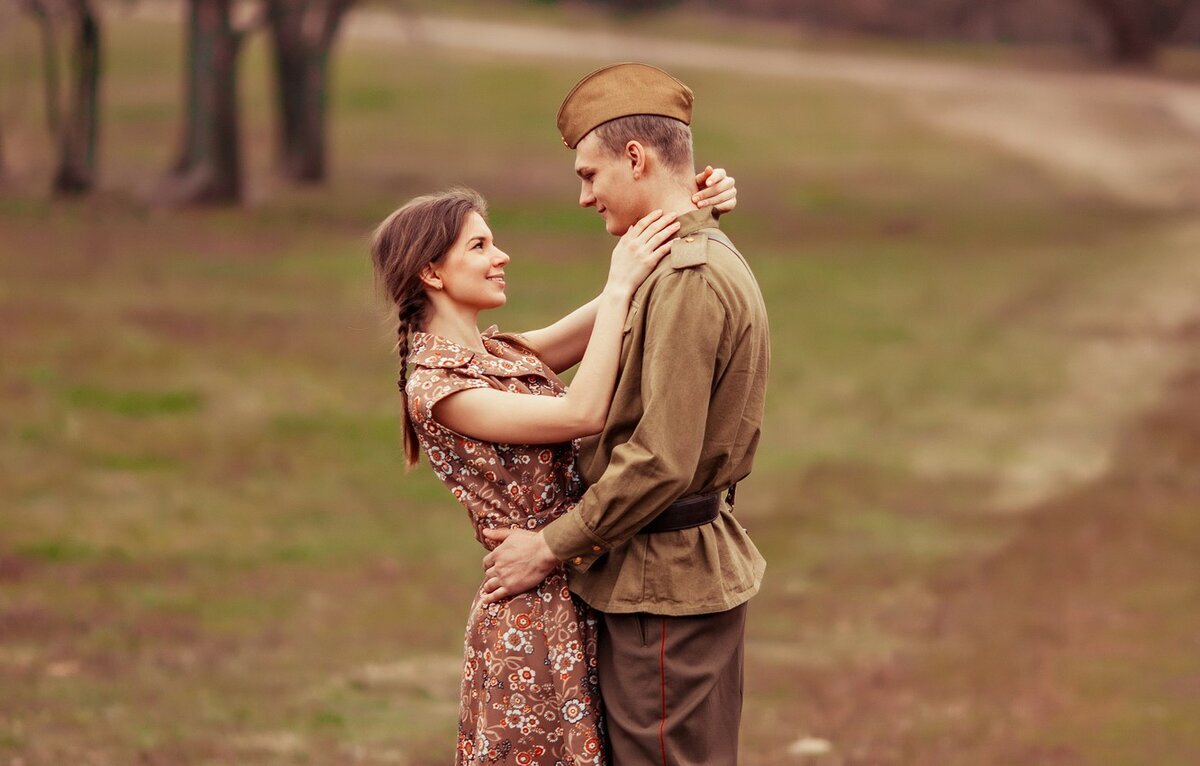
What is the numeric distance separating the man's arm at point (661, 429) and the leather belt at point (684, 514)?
116mm

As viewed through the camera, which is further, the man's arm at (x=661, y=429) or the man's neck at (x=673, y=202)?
the man's neck at (x=673, y=202)

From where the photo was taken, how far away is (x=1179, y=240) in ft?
72.4

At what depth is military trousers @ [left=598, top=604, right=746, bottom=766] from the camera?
12.2 ft

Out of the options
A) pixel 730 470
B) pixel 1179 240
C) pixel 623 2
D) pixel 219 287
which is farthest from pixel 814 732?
pixel 623 2

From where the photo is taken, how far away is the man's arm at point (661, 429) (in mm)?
3541

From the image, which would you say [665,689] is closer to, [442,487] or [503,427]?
[503,427]

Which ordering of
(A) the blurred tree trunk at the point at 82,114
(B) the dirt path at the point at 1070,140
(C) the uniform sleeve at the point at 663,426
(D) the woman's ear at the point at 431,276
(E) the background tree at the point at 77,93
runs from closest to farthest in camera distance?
(C) the uniform sleeve at the point at 663,426
(D) the woman's ear at the point at 431,276
(B) the dirt path at the point at 1070,140
(E) the background tree at the point at 77,93
(A) the blurred tree trunk at the point at 82,114

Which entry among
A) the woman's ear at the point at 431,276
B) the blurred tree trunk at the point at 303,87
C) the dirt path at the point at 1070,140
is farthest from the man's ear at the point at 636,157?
the blurred tree trunk at the point at 303,87

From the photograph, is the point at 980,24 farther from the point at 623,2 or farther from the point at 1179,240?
the point at 1179,240

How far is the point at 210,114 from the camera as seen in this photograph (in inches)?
842

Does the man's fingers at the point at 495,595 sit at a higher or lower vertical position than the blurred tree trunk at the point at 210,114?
lower

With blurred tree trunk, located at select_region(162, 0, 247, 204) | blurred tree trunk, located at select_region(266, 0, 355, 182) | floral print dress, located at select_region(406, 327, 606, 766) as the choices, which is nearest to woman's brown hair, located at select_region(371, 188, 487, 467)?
floral print dress, located at select_region(406, 327, 606, 766)

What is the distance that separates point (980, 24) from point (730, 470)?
43.3m

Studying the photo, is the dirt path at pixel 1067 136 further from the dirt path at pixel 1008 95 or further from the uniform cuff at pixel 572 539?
the uniform cuff at pixel 572 539
